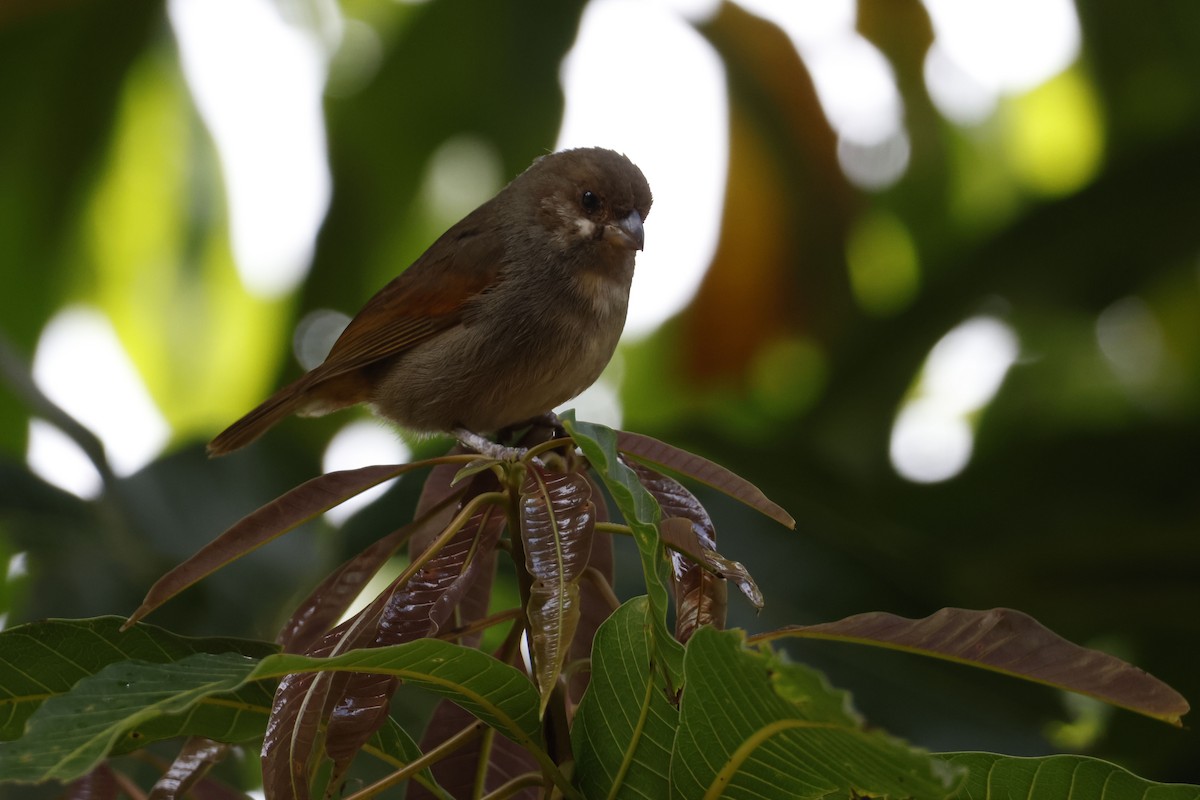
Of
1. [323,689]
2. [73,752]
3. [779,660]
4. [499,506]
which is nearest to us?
[779,660]

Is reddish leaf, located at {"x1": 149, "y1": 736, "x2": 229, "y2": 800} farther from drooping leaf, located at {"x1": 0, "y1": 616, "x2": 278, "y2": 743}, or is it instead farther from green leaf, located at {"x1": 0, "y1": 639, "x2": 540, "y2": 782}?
green leaf, located at {"x1": 0, "y1": 639, "x2": 540, "y2": 782}

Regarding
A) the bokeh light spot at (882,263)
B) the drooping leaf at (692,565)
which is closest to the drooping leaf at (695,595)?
the drooping leaf at (692,565)

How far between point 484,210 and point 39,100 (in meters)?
3.01

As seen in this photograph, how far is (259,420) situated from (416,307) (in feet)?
1.53

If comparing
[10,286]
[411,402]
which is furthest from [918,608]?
[10,286]

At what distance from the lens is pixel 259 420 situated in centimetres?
314

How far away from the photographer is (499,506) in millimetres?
1993

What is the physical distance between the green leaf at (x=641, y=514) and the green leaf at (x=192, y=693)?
0.66 feet

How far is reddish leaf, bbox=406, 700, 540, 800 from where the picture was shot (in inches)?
79.6

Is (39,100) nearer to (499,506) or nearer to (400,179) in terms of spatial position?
(400,179)

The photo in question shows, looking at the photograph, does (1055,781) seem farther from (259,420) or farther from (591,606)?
(259,420)

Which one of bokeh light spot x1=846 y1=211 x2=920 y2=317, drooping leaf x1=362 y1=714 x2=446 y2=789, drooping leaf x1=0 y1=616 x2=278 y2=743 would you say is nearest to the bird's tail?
drooping leaf x1=0 y1=616 x2=278 y2=743

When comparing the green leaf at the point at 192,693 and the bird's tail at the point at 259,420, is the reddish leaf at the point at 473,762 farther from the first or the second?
the bird's tail at the point at 259,420

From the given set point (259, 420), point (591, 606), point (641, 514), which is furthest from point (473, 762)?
point (259, 420)
